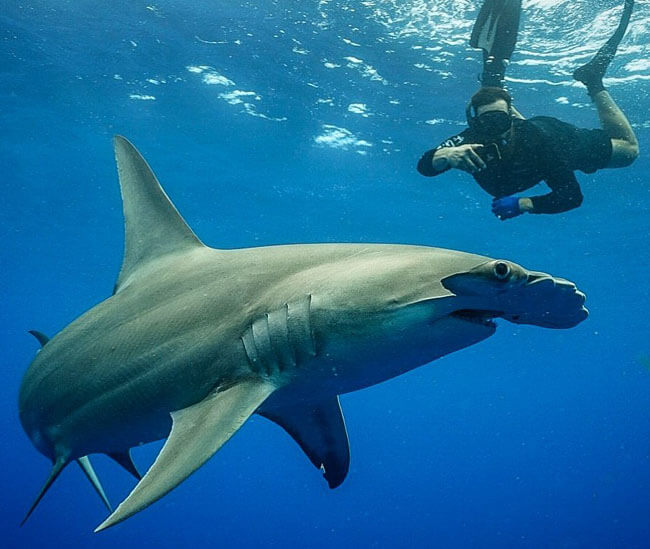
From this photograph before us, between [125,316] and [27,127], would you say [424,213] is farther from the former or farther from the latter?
[125,316]

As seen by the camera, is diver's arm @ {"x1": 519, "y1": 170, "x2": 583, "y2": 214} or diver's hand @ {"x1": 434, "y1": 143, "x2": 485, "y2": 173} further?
diver's arm @ {"x1": 519, "y1": 170, "x2": 583, "y2": 214}

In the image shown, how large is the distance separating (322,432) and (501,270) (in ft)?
7.74

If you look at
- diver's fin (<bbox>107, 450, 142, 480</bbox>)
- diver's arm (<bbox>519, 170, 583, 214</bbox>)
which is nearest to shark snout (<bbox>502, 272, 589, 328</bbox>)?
diver's fin (<bbox>107, 450, 142, 480</bbox>)

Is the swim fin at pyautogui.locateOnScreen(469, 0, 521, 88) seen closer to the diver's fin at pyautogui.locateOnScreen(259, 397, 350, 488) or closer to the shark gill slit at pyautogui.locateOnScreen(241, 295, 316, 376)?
the diver's fin at pyautogui.locateOnScreen(259, 397, 350, 488)

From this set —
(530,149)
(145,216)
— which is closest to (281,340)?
(145,216)

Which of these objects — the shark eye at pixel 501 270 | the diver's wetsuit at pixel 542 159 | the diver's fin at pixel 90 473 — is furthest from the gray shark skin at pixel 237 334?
the diver's wetsuit at pixel 542 159

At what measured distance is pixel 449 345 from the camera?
2.59 meters

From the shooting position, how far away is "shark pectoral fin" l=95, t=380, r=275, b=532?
2.22m

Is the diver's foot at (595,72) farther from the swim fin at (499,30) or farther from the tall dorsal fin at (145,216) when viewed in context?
the tall dorsal fin at (145,216)

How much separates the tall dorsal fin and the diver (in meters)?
3.17

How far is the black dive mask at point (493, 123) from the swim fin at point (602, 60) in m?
2.15

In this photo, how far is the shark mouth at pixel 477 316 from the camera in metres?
2.46

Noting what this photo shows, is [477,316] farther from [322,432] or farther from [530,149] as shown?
[530,149]

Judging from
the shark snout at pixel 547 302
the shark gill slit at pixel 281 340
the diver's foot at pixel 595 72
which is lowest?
the shark gill slit at pixel 281 340
